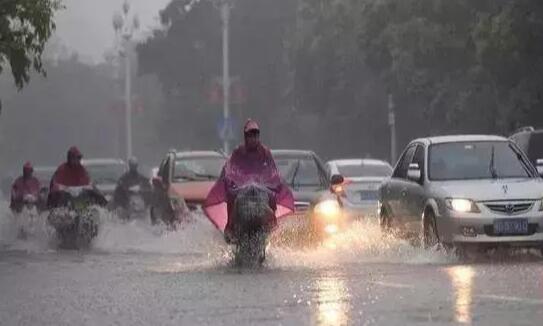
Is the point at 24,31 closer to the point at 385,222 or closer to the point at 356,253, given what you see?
the point at 385,222

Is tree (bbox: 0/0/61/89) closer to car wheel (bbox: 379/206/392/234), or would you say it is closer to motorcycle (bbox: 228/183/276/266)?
car wheel (bbox: 379/206/392/234)

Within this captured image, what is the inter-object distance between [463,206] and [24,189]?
12.4 metres

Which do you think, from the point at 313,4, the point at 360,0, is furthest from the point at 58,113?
the point at 360,0

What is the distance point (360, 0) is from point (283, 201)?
35.4m

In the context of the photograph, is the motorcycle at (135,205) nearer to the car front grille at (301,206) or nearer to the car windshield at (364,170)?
the car windshield at (364,170)

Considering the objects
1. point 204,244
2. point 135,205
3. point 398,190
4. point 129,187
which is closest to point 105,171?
point 129,187

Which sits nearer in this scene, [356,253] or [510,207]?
[510,207]

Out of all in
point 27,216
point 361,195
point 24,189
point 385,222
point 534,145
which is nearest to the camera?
point 385,222

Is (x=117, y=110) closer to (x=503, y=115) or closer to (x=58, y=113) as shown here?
(x=58, y=113)

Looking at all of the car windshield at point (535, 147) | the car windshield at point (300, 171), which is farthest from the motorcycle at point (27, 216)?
the car windshield at point (535, 147)

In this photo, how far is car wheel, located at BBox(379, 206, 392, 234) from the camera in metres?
18.5

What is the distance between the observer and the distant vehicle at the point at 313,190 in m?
18.0

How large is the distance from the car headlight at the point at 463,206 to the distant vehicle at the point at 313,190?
2.64m

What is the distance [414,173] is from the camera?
54.7 ft
